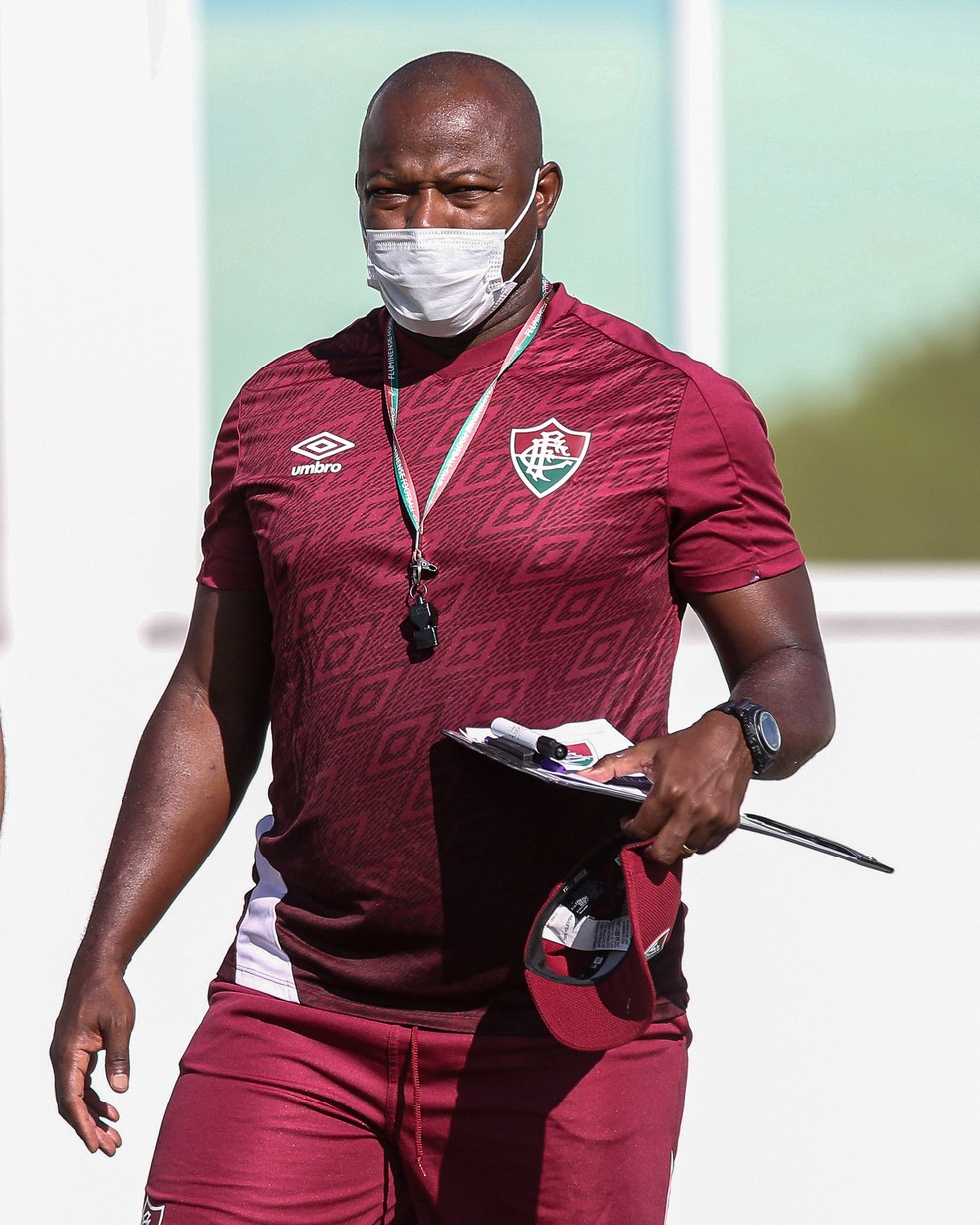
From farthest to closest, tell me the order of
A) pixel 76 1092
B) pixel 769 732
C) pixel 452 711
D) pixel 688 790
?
pixel 76 1092 < pixel 452 711 < pixel 769 732 < pixel 688 790

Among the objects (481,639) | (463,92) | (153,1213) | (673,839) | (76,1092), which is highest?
(463,92)

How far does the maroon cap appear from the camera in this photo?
6.98 feet

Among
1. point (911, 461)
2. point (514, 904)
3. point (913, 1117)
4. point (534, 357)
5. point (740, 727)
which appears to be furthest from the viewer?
point (911, 461)

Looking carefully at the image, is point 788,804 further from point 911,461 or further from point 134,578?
point 134,578

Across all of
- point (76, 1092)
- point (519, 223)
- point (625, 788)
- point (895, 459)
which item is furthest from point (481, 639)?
point (895, 459)

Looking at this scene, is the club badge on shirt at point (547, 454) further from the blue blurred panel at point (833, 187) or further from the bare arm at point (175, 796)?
the blue blurred panel at point (833, 187)

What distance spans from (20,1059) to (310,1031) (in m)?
2.15

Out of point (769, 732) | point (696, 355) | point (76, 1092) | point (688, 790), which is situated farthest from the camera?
point (696, 355)

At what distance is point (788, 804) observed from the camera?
4.28m

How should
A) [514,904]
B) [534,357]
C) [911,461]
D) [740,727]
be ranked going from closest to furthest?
[740,727]
[514,904]
[534,357]
[911,461]

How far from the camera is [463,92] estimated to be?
259 centimetres

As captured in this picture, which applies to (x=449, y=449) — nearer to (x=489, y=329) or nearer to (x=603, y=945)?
(x=489, y=329)

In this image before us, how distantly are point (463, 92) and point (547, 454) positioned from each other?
0.61m

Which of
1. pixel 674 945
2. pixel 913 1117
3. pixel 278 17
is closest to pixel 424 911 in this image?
pixel 674 945
